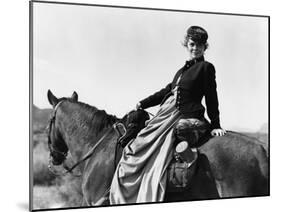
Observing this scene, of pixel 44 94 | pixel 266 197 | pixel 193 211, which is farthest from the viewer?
pixel 266 197

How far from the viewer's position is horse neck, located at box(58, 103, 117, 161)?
424 cm

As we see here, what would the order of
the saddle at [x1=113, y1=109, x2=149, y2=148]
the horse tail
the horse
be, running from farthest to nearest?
1. the horse tail
2. the saddle at [x1=113, y1=109, x2=149, y2=148]
3. the horse

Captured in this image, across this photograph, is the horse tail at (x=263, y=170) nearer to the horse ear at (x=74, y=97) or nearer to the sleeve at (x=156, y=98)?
the sleeve at (x=156, y=98)

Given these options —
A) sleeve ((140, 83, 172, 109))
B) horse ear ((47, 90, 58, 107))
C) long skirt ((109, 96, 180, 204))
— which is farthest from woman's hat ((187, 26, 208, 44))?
horse ear ((47, 90, 58, 107))

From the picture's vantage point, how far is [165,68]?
449cm

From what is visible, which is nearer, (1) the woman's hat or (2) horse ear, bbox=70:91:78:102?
(2) horse ear, bbox=70:91:78:102

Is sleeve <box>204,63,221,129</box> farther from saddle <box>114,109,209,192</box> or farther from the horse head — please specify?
the horse head

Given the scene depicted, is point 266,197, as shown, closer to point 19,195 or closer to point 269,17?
point 269,17

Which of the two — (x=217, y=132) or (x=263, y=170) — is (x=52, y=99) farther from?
(x=263, y=170)

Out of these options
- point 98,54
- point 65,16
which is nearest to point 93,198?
point 98,54

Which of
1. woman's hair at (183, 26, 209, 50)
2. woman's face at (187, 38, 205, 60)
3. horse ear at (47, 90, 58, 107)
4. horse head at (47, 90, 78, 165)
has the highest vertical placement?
woman's hair at (183, 26, 209, 50)

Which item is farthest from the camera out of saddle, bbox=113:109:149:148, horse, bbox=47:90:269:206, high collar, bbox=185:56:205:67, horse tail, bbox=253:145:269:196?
horse tail, bbox=253:145:269:196

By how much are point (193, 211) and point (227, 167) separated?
17.8 inches

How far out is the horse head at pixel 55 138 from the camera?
416cm
